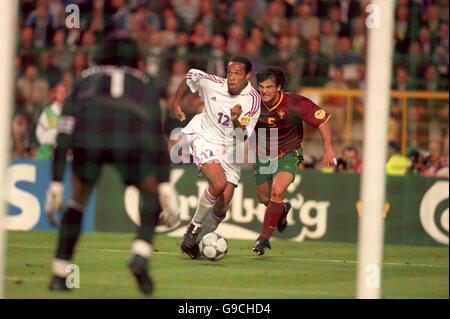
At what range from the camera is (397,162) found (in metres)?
16.3

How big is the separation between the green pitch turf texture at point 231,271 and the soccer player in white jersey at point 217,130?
467 millimetres

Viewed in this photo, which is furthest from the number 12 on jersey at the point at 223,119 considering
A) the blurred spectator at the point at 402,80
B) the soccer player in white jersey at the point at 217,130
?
the blurred spectator at the point at 402,80

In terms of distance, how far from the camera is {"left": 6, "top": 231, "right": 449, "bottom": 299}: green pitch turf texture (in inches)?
387

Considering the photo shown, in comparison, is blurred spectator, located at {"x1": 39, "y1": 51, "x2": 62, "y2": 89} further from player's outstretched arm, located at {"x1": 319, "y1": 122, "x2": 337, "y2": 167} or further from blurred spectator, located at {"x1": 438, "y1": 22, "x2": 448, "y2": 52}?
blurred spectator, located at {"x1": 438, "y1": 22, "x2": 448, "y2": 52}

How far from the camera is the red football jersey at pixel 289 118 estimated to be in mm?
12917

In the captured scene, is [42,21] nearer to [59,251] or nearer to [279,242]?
[279,242]

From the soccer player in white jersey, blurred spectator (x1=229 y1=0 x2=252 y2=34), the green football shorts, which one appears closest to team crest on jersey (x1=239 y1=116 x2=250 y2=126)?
the soccer player in white jersey

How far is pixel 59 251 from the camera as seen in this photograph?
8.70 m

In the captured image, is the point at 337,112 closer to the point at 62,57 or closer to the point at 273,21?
the point at 273,21

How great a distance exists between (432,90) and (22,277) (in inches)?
316

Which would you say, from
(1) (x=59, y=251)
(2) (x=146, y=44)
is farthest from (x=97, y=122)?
(2) (x=146, y=44)

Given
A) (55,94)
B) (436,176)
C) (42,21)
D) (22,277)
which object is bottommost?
(22,277)

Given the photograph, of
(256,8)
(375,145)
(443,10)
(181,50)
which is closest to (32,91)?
(181,50)

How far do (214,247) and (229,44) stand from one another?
5.93m
